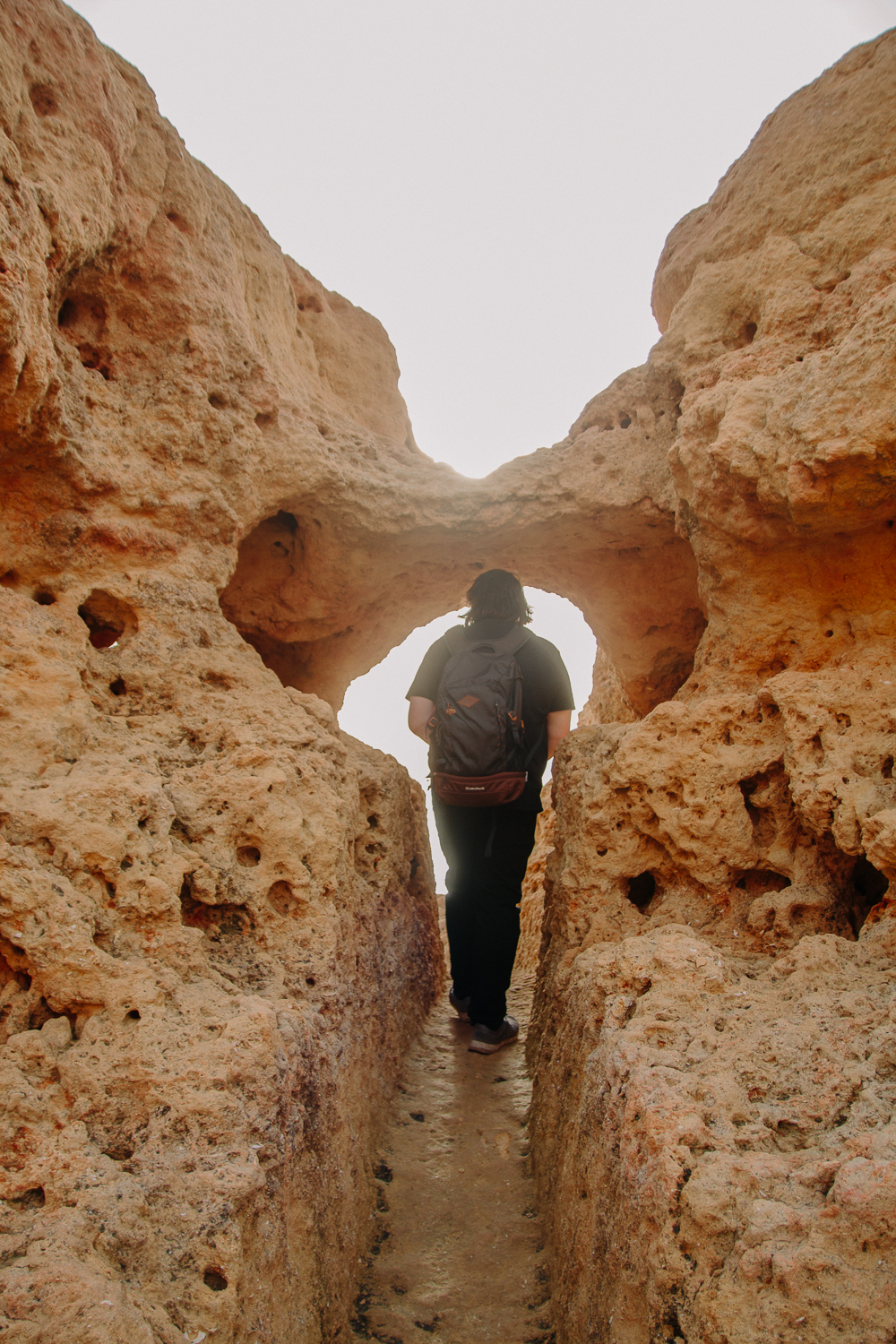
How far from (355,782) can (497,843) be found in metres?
0.81

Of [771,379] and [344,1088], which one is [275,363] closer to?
[771,379]

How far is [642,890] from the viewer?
10.6 feet

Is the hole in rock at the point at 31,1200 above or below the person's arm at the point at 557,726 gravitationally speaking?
below

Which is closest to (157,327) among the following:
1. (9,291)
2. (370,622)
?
(9,291)

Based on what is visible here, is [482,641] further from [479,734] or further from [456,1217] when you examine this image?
[456,1217]

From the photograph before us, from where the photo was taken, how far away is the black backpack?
3348mm

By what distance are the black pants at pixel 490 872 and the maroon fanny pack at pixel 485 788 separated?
0.16m

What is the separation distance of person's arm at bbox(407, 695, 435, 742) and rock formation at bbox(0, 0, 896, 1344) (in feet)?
1.07

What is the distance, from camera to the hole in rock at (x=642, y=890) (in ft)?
10.4

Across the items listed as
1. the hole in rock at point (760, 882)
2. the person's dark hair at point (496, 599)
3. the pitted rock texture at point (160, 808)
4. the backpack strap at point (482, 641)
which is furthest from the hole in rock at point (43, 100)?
the hole in rock at point (760, 882)

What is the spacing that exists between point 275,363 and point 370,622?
1688mm

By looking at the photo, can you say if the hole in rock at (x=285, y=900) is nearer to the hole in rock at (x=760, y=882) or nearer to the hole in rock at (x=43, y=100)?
the hole in rock at (x=760, y=882)

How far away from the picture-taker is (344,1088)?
97.2 inches

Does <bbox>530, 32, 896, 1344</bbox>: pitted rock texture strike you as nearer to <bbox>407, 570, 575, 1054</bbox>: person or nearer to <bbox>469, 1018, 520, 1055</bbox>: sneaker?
<bbox>407, 570, 575, 1054</bbox>: person
